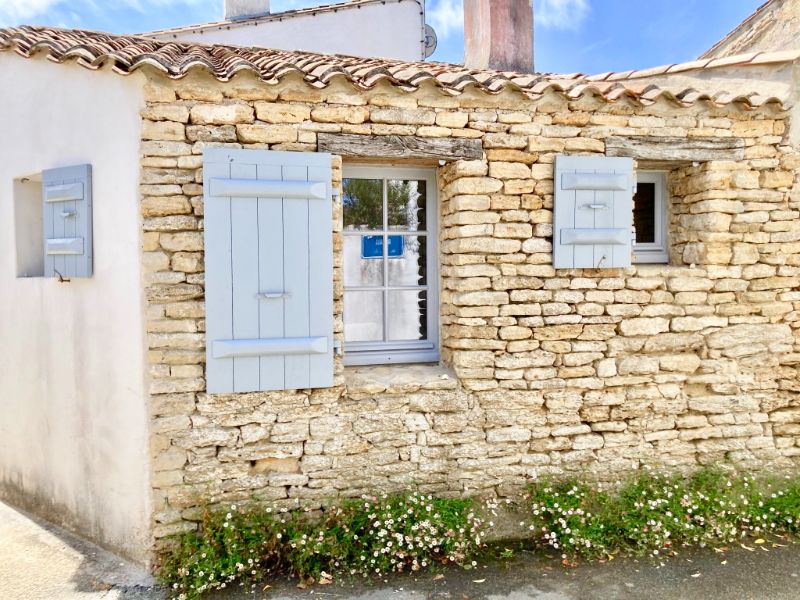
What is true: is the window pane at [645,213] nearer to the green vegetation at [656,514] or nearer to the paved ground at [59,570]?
the green vegetation at [656,514]

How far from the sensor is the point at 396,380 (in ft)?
12.6

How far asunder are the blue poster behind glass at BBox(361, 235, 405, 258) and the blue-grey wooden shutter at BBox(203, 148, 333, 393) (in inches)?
22.4

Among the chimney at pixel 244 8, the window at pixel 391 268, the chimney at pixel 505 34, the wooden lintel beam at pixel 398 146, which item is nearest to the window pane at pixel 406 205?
the window at pixel 391 268

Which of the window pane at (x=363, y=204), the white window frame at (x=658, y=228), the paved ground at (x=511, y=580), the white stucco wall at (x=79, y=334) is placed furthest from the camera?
the white window frame at (x=658, y=228)

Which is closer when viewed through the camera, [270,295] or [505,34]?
[270,295]

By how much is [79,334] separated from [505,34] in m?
4.56

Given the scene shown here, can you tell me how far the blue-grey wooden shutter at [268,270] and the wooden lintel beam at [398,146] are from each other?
126mm

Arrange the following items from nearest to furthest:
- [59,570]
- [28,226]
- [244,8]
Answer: [59,570] → [28,226] → [244,8]

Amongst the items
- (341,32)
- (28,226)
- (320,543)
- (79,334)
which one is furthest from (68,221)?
(341,32)

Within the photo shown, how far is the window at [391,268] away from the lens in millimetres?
4145

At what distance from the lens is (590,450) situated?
161 inches

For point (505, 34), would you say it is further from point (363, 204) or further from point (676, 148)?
point (363, 204)

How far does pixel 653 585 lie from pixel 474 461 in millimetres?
1249

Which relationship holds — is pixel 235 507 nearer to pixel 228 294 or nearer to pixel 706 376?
pixel 228 294
